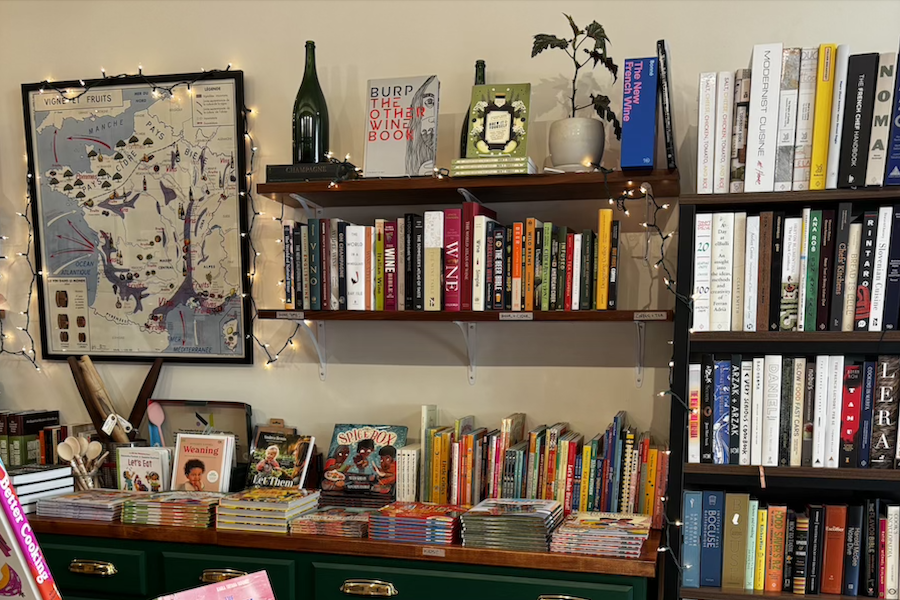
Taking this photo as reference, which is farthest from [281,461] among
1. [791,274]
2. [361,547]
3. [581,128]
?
[791,274]

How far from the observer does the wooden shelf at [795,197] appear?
176cm

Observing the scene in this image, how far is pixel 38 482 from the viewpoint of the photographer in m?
2.32

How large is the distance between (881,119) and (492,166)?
0.91m

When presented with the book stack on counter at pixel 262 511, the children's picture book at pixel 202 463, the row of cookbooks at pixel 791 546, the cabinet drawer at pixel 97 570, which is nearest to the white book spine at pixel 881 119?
the row of cookbooks at pixel 791 546

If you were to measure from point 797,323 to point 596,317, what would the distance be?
1.55 feet

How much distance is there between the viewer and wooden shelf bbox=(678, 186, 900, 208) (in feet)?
5.78

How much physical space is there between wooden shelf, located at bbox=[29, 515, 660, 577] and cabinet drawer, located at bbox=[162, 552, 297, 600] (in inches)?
1.4

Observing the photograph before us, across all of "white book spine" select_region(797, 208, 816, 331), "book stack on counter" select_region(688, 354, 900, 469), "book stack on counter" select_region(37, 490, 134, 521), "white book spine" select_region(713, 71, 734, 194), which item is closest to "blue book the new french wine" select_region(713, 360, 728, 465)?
"book stack on counter" select_region(688, 354, 900, 469)

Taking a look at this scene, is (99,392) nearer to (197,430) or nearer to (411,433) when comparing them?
(197,430)

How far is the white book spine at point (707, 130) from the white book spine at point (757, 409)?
0.44 m

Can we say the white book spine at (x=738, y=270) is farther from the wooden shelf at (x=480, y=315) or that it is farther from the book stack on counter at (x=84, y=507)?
the book stack on counter at (x=84, y=507)

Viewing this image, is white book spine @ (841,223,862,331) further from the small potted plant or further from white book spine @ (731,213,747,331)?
the small potted plant

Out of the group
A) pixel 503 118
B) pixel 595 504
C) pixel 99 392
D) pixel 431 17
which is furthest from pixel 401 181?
pixel 99 392

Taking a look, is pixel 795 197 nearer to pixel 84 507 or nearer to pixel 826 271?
pixel 826 271
